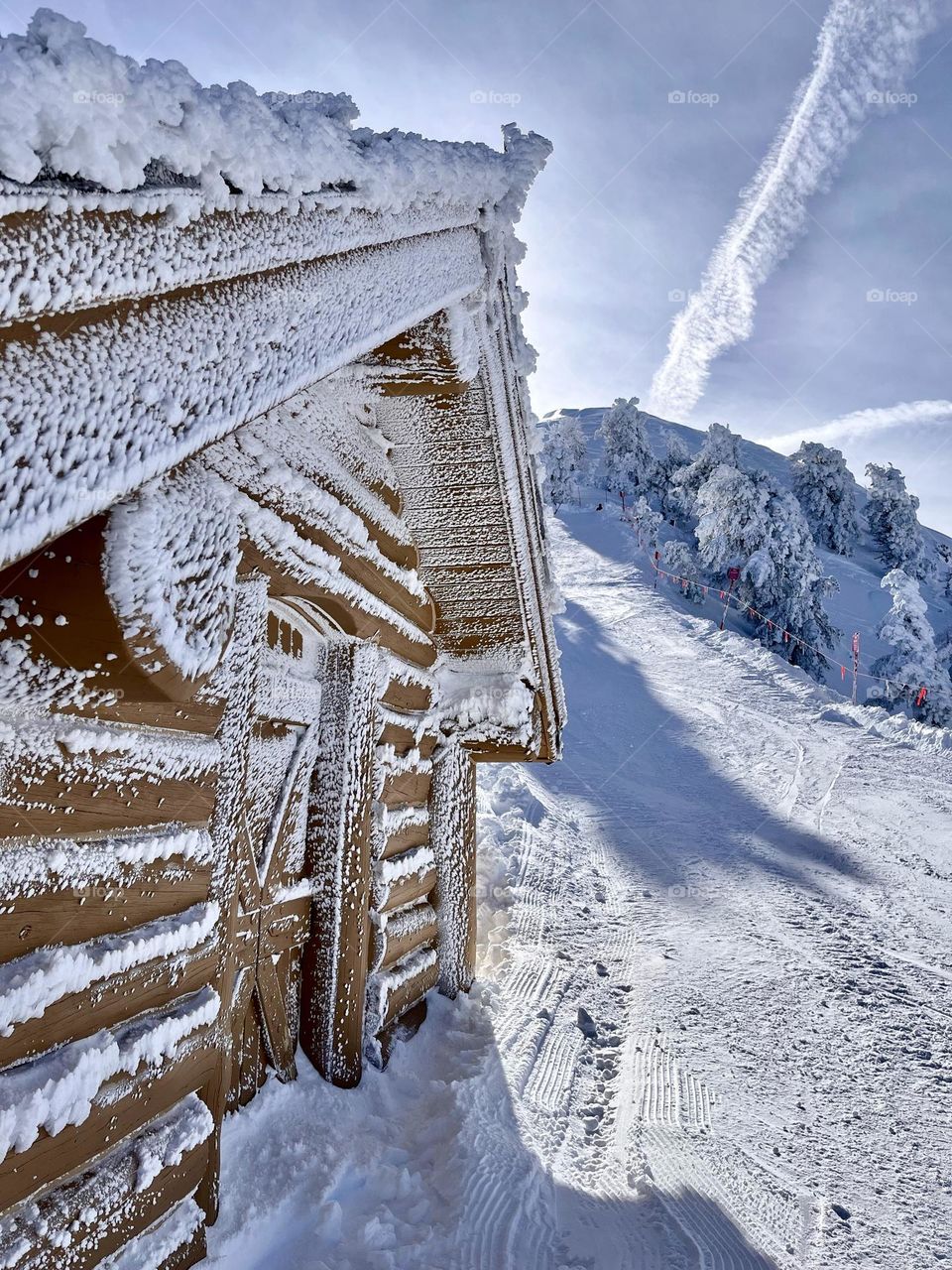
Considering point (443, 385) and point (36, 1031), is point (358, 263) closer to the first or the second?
point (443, 385)

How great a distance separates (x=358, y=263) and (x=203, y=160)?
2.31 ft

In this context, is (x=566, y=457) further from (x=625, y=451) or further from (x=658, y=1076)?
(x=658, y=1076)

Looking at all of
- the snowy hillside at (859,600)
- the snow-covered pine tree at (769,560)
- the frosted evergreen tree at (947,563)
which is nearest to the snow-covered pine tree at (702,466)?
the snowy hillside at (859,600)

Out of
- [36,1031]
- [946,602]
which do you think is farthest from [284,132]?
[946,602]

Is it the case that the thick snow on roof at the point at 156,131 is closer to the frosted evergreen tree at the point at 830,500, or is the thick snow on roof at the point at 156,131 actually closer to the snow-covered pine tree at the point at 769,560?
the snow-covered pine tree at the point at 769,560

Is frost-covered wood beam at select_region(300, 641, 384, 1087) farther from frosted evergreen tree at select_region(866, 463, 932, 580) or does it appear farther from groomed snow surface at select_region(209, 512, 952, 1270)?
frosted evergreen tree at select_region(866, 463, 932, 580)

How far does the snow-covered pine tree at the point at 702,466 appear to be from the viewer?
4128 cm

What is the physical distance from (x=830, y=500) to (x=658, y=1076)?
47352 millimetres

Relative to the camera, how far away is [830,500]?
150 ft

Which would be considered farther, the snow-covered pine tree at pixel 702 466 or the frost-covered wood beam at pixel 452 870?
the snow-covered pine tree at pixel 702 466

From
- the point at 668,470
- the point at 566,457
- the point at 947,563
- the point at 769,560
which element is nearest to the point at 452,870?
the point at 769,560

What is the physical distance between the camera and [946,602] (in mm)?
42812

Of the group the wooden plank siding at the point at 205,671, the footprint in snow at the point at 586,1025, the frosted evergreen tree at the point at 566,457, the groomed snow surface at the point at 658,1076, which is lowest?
the footprint in snow at the point at 586,1025

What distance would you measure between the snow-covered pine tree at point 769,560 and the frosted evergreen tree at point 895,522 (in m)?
16.1
